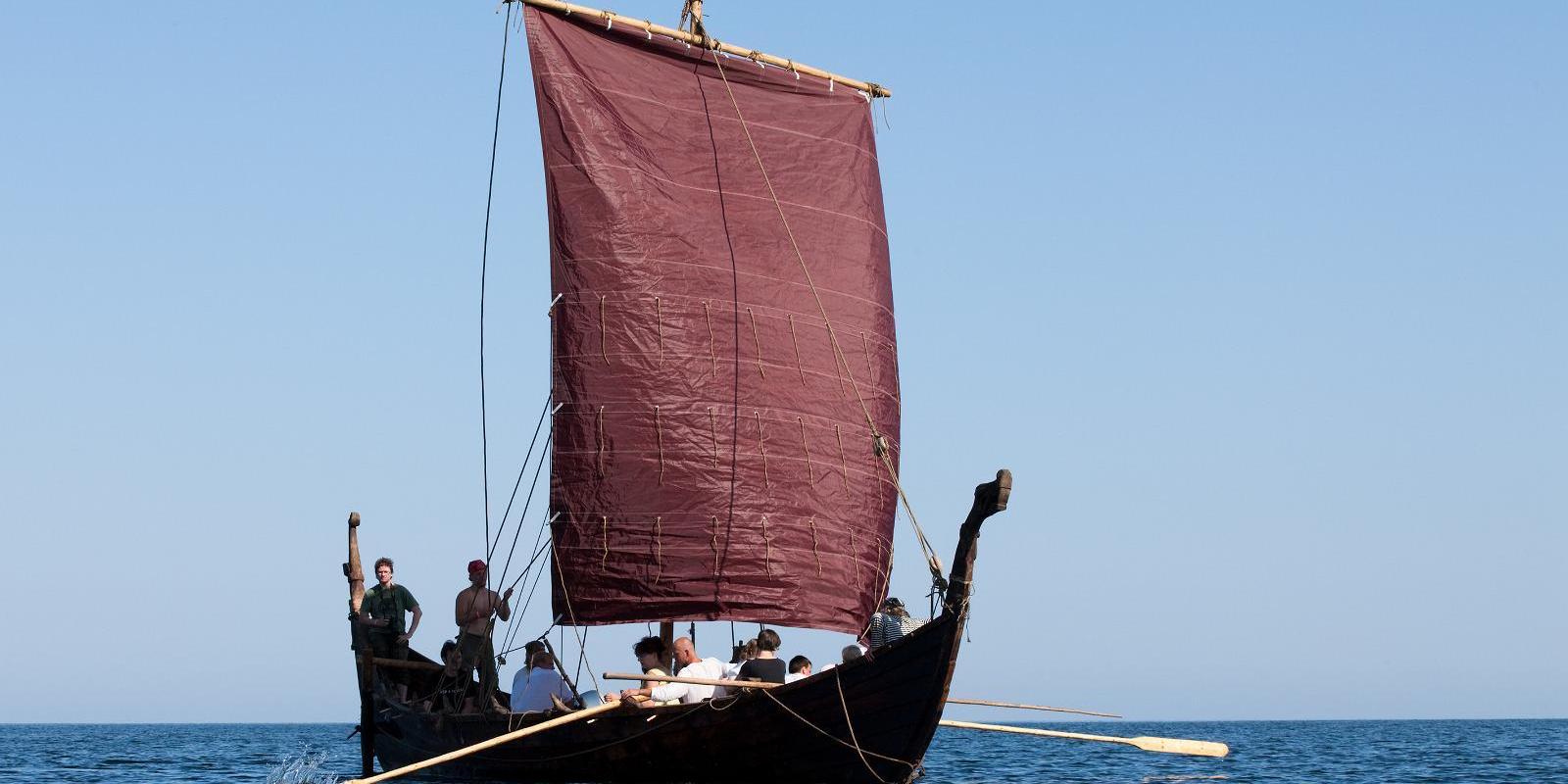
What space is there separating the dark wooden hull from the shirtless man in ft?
8.99

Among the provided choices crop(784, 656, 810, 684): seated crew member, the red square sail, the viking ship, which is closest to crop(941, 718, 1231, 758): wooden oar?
crop(784, 656, 810, 684): seated crew member

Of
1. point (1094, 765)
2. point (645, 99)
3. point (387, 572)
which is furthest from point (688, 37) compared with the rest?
point (1094, 765)

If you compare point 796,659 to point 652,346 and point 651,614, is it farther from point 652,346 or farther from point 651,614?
point 652,346

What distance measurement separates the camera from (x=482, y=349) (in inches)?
839

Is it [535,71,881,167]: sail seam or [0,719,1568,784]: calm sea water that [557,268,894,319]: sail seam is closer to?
[535,71,881,167]: sail seam

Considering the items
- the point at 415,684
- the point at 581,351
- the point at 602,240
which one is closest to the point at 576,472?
the point at 581,351

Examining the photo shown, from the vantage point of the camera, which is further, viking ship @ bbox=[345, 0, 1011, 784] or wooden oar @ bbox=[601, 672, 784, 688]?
viking ship @ bbox=[345, 0, 1011, 784]

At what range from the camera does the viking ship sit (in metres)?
20.8

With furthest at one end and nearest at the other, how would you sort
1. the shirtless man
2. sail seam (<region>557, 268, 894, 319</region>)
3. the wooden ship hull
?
sail seam (<region>557, 268, 894, 319</region>), the shirtless man, the wooden ship hull

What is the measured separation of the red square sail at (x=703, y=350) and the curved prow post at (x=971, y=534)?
5618 mm

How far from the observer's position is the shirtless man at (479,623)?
20.5 m

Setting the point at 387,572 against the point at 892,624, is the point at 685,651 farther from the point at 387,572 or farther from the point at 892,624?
the point at 387,572

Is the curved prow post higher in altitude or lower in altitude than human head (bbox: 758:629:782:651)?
higher

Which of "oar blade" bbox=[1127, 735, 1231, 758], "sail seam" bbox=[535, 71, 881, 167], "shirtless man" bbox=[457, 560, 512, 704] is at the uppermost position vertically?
"sail seam" bbox=[535, 71, 881, 167]
